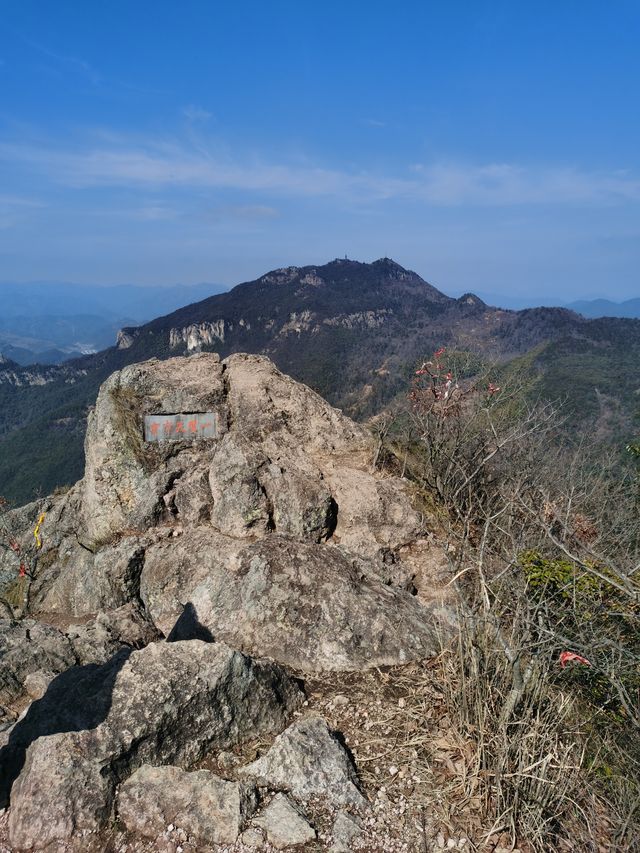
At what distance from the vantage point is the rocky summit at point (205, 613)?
4.44m

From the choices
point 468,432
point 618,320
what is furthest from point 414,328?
point 468,432

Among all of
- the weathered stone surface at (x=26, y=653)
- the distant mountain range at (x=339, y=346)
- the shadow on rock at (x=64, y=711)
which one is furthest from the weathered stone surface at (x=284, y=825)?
the distant mountain range at (x=339, y=346)

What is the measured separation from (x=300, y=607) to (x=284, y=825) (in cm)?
277

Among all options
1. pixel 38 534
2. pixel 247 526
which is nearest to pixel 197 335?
pixel 38 534

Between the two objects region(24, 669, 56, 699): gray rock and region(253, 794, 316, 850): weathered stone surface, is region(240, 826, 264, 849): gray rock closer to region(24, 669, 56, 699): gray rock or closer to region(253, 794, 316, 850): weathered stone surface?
region(253, 794, 316, 850): weathered stone surface

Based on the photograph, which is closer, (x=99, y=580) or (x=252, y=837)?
(x=252, y=837)

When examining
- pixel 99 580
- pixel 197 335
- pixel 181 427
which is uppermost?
pixel 181 427

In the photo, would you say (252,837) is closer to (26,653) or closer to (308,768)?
(308,768)

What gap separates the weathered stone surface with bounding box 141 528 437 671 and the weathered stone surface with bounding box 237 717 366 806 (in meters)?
1.40

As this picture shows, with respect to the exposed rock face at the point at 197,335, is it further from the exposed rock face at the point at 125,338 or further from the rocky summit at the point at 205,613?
the rocky summit at the point at 205,613

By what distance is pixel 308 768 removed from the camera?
15.6 feet

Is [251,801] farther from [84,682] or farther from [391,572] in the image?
[391,572]

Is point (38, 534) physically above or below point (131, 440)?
below

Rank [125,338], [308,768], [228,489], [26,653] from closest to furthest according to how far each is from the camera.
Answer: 1. [308,768]
2. [26,653]
3. [228,489]
4. [125,338]
